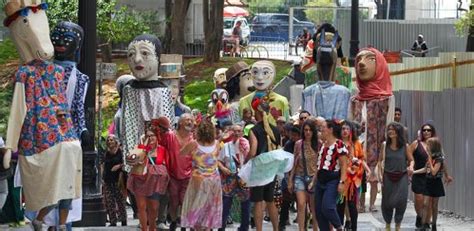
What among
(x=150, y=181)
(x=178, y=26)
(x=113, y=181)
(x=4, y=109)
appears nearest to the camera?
(x=150, y=181)

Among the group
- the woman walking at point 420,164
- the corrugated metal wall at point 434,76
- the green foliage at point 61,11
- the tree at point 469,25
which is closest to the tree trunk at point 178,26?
the tree at point 469,25

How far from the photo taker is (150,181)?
17469 millimetres

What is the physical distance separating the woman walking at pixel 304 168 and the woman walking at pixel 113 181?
277cm

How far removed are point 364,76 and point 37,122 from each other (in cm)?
674

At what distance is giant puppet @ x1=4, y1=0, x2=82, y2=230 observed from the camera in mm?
15188

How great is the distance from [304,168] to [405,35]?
27326mm

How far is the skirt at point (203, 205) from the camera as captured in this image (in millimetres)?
17172

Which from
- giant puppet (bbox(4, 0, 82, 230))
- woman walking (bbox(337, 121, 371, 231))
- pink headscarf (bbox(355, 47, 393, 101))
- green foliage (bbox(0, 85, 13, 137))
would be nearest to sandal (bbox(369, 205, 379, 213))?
pink headscarf (bbox(355, 47, 393, 101))

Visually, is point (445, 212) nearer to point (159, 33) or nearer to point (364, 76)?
point (364, 76)

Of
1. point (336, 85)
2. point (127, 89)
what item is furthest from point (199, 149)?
point (336, 85)

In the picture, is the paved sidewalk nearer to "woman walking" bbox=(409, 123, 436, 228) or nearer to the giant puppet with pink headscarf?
"woman walking" bbox=(409, 123, 436, 228)

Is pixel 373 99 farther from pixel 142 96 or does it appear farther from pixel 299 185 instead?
pixel 142 96

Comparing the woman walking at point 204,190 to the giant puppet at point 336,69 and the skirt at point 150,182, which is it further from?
the giant puppet at point 336,69

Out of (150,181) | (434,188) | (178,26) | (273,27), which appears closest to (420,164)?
(434,188)
